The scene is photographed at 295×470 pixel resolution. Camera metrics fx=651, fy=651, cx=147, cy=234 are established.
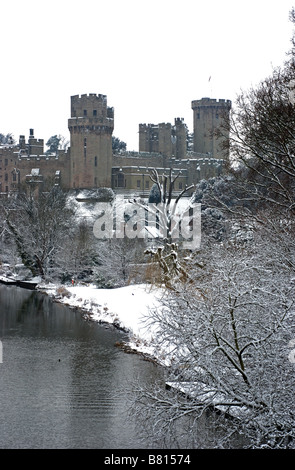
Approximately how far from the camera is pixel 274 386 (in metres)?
Result: 7.87

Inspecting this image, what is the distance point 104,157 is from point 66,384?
131 feet

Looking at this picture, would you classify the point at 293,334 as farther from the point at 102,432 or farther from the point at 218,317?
the point at 102,432

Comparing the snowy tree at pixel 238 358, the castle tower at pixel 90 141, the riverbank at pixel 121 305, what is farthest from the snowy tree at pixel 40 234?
the snowy tree at pixel 238 358

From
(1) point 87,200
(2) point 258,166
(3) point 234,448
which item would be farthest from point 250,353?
(1) point 87,200

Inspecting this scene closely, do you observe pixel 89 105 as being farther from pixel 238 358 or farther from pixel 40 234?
pixel 238 358

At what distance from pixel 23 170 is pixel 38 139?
3.42 m

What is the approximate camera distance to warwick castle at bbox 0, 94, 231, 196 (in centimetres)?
4972

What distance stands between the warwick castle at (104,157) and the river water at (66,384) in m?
30.3

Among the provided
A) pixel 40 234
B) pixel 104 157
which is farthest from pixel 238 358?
pixel 104 157

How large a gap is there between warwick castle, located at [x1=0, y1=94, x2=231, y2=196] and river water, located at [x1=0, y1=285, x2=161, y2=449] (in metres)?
30.3

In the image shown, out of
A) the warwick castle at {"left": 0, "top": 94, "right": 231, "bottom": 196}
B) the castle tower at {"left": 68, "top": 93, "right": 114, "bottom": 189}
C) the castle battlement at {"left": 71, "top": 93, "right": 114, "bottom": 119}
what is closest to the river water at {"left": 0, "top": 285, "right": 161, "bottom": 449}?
the warwick castle at {"left": 0, "top": 94, "right": 231, "bottom": 196}

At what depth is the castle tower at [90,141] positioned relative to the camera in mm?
49469
